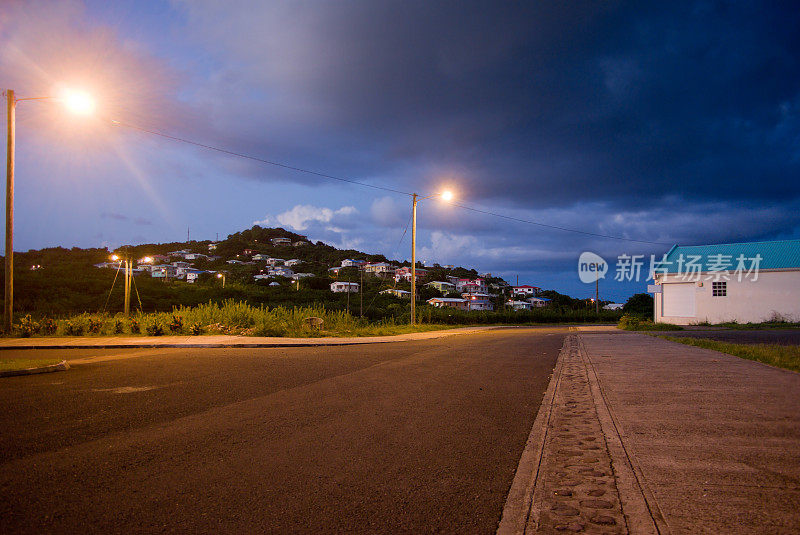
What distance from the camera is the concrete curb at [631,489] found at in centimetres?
321

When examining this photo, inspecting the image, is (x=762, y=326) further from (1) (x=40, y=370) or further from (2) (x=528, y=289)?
(2) (x=528, y=289)

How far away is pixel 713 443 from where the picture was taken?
16.2 ft

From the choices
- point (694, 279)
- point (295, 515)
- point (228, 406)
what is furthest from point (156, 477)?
point (694, 279)

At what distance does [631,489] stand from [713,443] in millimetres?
1749

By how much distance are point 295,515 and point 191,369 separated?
26.4 ft

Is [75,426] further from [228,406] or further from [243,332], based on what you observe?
[243,332]

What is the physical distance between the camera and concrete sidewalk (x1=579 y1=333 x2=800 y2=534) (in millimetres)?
3326

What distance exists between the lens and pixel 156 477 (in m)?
4.06

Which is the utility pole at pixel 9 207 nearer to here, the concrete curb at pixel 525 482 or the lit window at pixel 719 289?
the concrete curb at pixel 525 482

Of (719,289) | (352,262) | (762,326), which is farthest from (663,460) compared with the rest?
(352,262)

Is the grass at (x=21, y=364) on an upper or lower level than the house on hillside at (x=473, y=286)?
lower

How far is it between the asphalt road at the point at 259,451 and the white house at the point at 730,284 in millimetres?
32114

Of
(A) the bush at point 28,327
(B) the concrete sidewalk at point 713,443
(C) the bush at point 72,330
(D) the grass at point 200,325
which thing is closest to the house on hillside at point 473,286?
(D) the grass at point 200,325

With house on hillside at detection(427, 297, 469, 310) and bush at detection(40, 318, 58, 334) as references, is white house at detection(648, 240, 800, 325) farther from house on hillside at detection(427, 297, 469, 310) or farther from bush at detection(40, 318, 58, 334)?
house on hillside at detection(427, 297, 469, 310)
